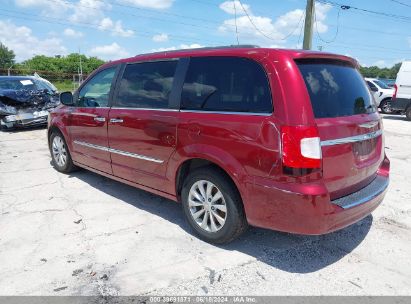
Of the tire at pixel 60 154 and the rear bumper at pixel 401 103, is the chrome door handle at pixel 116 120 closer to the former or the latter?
the tire at pixel 60 154

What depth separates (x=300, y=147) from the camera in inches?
118

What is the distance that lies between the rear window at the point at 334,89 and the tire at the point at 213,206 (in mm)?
1040

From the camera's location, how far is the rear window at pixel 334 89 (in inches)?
126

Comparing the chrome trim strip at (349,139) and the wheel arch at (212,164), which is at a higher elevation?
the chrome trim strip at (349,139)

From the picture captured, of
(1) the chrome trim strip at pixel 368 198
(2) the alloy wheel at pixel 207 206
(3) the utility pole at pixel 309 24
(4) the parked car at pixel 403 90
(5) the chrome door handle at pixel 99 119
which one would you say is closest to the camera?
(1) the chrome trim strip at pixel 368 198

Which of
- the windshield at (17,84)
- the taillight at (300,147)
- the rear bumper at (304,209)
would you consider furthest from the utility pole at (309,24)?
the taillight at (300,147)

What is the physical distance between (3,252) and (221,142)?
2279 millimetres

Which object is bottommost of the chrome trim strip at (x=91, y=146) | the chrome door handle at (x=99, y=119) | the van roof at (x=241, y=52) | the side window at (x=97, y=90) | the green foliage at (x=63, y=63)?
the chrome trim strip at (x=91, y=146)

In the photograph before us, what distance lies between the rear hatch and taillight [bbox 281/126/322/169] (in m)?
0.08

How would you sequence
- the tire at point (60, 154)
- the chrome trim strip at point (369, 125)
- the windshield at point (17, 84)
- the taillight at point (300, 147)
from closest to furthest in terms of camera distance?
the taillight at point (300, 147) < the chrome trim strip at point (369, 125) < the tire at point (60, 154) < the windshield at point (17, 84)

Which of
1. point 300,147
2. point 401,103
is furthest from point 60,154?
point 401,103

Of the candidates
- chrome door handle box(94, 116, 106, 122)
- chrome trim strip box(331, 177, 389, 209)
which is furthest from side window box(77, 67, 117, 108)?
chrome trim strip box(331, 177, 389, 209)

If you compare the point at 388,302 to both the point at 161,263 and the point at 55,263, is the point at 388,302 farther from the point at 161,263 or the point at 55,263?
the point at 55,263

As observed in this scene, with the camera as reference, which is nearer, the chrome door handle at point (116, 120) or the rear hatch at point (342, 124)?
the rear hatch at point (342, 124)
